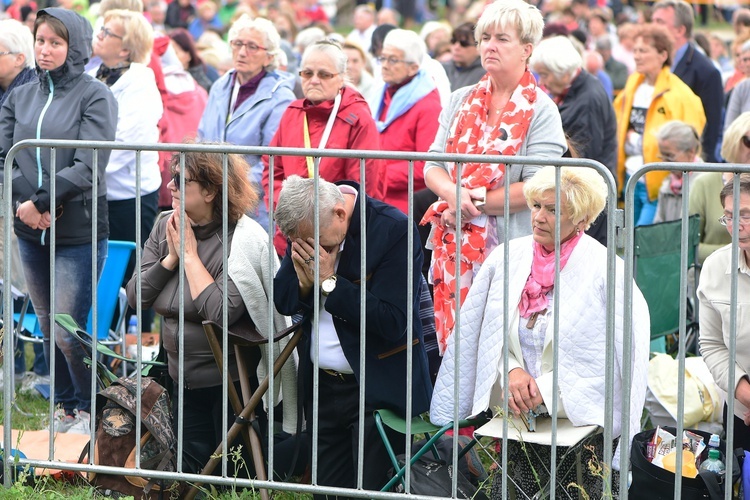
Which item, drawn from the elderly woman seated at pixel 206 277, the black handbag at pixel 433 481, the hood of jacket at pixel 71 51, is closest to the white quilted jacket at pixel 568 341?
the black handbag at pixel 433 481

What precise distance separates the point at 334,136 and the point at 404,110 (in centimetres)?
108

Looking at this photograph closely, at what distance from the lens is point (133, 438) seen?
15.4ft

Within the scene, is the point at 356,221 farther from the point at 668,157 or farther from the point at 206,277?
the point at 668,157

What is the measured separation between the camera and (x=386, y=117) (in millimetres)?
7352

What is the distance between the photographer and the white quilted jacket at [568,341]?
14.0 feet

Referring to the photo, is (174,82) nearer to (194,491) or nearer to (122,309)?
(122,309)

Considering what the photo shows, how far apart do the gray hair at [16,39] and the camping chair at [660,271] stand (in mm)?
3684

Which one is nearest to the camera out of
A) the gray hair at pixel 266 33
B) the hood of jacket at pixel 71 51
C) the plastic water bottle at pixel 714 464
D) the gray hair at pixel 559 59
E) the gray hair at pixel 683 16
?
the plastic water bottle at pixel 714 464

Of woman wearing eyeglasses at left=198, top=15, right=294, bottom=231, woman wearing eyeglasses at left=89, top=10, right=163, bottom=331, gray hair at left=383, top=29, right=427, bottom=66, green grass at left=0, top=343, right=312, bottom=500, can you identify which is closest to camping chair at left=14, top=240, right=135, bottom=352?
woman wearing eyeglasses at left=89, top=10, right=163, bottom=331

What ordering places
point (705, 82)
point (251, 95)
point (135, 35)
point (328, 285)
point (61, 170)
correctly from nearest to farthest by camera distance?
point (328, 285) < point (61, 170) < point (135, 35) < point (251, 95) < point (705, 82)

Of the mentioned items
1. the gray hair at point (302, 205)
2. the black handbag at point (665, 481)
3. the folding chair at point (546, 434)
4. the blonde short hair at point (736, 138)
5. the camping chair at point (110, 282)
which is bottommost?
the black handbag at point (665, 481)

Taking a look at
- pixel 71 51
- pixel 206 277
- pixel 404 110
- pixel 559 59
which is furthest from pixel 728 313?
pixel 559 59

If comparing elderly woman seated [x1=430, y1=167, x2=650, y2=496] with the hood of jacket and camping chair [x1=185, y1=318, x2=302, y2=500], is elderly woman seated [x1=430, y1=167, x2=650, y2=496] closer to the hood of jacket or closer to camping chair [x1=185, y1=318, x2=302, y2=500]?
camping chair [x1=185, y1=318, x2=302, y2=500]

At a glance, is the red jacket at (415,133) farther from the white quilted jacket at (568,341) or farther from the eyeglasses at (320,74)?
the white quilted jacket at (568,341)
